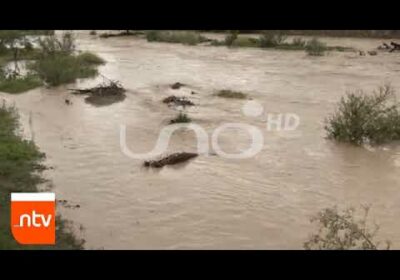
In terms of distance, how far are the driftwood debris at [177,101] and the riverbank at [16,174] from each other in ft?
15.9

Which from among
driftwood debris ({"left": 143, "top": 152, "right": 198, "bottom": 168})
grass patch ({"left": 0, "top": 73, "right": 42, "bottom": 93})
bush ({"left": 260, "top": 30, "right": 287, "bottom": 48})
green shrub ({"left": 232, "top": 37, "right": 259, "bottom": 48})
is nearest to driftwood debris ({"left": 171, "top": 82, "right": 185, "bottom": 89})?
grass patch ({"left": 0, "top": 73, "right": 42, "bottom": 93})

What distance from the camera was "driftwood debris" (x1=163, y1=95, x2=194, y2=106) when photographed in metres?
16.7

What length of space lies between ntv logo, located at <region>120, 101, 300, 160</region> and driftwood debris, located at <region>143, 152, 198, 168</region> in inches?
22.0

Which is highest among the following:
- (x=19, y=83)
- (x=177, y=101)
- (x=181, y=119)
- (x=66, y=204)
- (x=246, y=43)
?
(x=246, y=43)

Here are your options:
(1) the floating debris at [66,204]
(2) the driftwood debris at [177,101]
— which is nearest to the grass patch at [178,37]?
(2) the driftwood debris at [177,101]

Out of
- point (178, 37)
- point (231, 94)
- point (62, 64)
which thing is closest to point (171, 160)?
point (231, 94)

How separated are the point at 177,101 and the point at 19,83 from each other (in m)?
6.34

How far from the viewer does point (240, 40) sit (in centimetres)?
3288

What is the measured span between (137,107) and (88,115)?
1.68 m

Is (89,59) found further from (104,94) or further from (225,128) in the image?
(225,128)

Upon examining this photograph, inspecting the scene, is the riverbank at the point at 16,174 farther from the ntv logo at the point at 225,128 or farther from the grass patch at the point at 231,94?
the grass patch at the point at 231,94

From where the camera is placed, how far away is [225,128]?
14.1 metres
